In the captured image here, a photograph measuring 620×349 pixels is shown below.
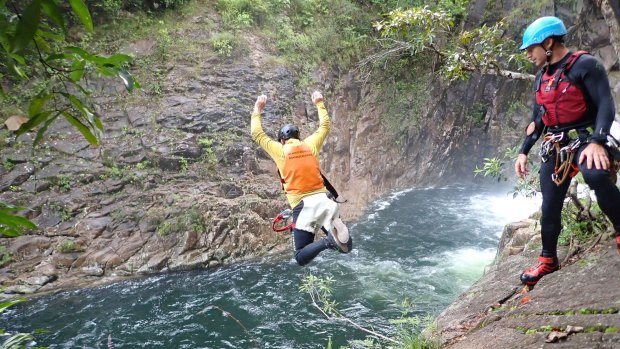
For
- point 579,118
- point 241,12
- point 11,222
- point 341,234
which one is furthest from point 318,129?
point 241,12

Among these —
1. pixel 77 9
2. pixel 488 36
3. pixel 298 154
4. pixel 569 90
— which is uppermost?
pixel 488 36

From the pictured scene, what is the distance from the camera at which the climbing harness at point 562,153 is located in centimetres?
276

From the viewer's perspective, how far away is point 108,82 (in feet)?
34.8

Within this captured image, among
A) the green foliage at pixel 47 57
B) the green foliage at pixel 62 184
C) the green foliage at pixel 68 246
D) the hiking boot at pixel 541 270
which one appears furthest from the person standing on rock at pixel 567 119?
the green foliage at pixel 62 184

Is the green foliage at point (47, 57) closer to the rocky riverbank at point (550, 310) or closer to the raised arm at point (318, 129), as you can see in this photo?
the rocky riverbank at point (550, 310)

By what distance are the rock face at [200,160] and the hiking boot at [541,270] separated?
259 inches

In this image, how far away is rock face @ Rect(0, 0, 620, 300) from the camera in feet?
27.1

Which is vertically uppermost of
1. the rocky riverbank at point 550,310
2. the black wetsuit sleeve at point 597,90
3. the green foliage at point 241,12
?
the green foliage at point 241,12

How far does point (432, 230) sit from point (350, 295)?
422 cm

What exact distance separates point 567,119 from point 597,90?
0.28 m

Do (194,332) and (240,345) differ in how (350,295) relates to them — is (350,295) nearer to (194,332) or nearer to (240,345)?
(240,345)

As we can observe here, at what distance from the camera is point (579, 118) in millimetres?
2730

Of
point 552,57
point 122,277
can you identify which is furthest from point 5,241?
point 552,57

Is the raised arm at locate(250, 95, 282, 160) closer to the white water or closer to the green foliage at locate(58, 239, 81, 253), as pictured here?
the white water
